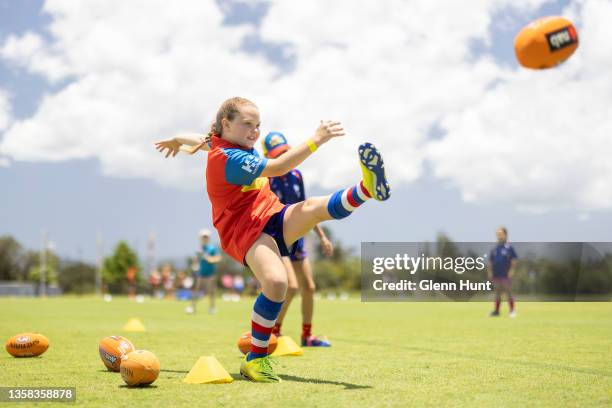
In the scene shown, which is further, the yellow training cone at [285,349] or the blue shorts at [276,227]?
the yellow training cone at [285,349]

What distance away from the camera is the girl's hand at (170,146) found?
6535 millimetres

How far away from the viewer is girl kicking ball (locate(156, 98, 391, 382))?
4.93 m

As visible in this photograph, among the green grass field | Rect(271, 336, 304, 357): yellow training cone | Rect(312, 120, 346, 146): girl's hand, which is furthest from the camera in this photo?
Rect(271, 336, 304, 357): yellow training cone

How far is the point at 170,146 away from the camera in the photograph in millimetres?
6590

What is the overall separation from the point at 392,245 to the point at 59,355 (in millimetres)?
8433

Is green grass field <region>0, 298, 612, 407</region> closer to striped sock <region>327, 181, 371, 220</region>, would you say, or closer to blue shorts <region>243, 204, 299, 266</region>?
blue shorts <region>243, 204, 299, 266</region>

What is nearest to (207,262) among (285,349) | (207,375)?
(285,349)

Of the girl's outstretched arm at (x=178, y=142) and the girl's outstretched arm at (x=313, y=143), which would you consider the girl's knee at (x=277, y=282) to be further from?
the girl's outstretched arm at (x=178, y=142)

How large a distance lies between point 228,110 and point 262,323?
1.73 meters

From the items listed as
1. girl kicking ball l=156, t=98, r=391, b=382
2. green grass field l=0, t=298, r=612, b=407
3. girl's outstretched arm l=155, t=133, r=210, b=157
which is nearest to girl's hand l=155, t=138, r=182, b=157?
girl's outstretched arm l=155, t=133, r=210, b=157

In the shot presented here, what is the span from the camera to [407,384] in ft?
15.7

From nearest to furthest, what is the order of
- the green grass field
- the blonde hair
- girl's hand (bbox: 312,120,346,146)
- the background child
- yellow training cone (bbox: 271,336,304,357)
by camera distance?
the green grass field → girl's hand (bbox: 312,120,346,146) → the blonde hair → yellow training cone (bbox: 271,336,304,357) → the background child

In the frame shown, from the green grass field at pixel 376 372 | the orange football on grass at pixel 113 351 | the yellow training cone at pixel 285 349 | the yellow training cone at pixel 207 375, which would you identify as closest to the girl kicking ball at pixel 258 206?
the yellow training cone at pixel 207 375

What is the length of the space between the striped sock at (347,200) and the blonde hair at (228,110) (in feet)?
3.55
